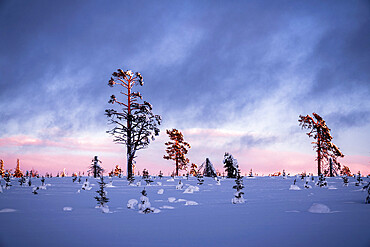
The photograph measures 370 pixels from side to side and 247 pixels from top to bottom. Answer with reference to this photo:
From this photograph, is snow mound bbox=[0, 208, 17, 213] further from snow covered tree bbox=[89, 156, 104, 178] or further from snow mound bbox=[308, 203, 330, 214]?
snow covered tree bbox=[89, 156, 104, 178]

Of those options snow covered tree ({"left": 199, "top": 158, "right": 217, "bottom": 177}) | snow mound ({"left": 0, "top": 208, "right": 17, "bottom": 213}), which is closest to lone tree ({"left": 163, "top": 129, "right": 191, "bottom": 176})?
snow covered tree ({"left": 199, "top": 158, "right": 217, "bottom": 177})

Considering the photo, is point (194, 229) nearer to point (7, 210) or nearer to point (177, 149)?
point (7, 210)

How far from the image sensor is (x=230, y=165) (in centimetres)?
2125

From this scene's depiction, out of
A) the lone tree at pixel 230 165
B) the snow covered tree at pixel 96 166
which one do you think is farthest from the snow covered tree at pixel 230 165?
the snow covered tree at pixel 96 166

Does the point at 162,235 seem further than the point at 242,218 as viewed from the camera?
No

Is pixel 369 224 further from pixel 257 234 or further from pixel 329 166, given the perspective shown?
pixel 329 166

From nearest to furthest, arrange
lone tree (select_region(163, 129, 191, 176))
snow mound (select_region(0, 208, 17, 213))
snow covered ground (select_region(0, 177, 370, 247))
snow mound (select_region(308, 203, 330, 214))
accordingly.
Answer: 1. snow covered ground (select_region(0, 177, 370, 247))
2. snow mound (select_region(308, 203, 330, 214))
3. snow mound (select_region(0, 208, 17, 213))
4. lone tree (select_region(163, 129, 191, 176))

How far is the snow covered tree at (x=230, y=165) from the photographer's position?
20.8 m

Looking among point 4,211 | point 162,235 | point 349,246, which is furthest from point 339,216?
point 4,211

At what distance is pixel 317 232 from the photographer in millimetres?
3418

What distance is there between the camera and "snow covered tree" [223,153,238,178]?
2081 centimetres

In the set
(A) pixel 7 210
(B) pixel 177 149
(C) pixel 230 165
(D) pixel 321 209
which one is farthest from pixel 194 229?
(B) pixel 177 149

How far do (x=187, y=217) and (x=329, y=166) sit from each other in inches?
1204

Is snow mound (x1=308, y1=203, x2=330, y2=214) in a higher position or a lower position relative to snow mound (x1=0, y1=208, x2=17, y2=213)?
higher
